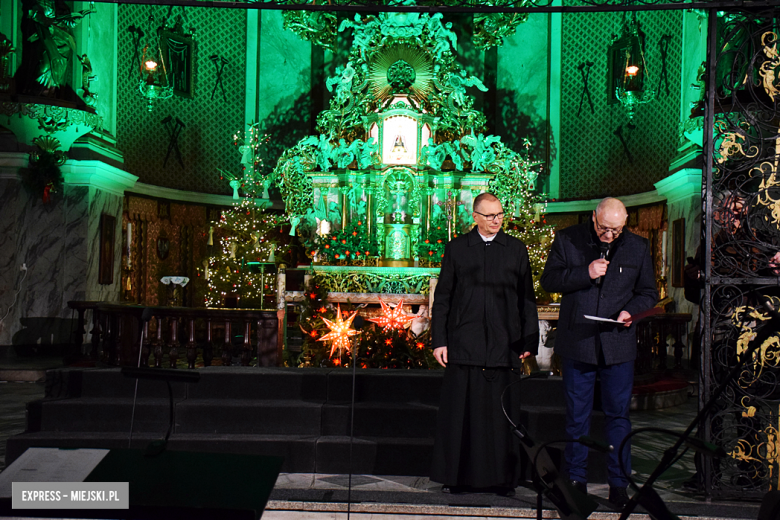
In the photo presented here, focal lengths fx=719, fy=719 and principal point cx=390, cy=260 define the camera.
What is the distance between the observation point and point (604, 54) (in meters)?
15.0

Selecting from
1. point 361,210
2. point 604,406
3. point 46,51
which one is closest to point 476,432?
point 604,406

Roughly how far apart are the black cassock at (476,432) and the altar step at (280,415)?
23.2 inches

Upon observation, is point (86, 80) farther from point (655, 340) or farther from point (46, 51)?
point (655, 340)

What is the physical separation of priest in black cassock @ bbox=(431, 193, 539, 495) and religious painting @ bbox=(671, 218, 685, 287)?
26.7 ft

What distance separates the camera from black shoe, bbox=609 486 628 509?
4027 mm

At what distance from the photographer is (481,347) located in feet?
13.8

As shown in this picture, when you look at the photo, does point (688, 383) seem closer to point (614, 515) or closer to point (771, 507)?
point (614, 515)

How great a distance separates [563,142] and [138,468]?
14.5 m

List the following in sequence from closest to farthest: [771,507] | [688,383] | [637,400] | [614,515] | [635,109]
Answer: [771,507]
[614,515]
[637,400]
[688,383]
[635,109]

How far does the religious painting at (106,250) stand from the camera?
473 inches

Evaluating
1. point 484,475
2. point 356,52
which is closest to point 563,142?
point 356,52

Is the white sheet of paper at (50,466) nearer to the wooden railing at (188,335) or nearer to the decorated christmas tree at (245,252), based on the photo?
the wooden railing at (188,335)

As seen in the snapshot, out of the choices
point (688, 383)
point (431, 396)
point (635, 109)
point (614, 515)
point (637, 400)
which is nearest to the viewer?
point (614, 515)

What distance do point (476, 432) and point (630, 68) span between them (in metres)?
10.1
